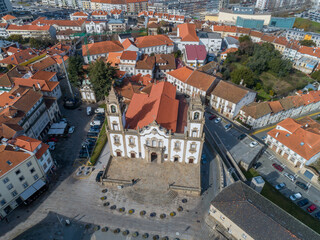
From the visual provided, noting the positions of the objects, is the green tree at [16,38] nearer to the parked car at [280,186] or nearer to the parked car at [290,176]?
the parked car at [280,186]

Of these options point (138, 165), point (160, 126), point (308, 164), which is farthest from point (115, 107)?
point (308, 164)

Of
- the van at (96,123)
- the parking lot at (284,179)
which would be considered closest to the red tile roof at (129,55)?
the van at (96,123)

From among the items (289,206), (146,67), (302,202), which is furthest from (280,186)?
(146,67)

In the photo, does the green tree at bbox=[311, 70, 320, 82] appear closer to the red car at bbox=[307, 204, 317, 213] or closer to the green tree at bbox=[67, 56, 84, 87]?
the red car at bbox=[307, 204, 317, 213]

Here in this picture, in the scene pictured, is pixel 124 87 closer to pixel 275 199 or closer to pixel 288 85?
pixel 275 199

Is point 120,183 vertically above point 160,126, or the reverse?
point 160,126

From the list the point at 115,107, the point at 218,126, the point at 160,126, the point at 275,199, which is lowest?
the point at 275,199

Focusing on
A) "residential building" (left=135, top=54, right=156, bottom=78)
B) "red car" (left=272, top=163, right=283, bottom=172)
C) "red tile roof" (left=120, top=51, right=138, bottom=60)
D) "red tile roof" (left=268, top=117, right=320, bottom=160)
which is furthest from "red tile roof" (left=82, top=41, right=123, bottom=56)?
"red car" (left=272, top=163, right=283, bottom=172)
